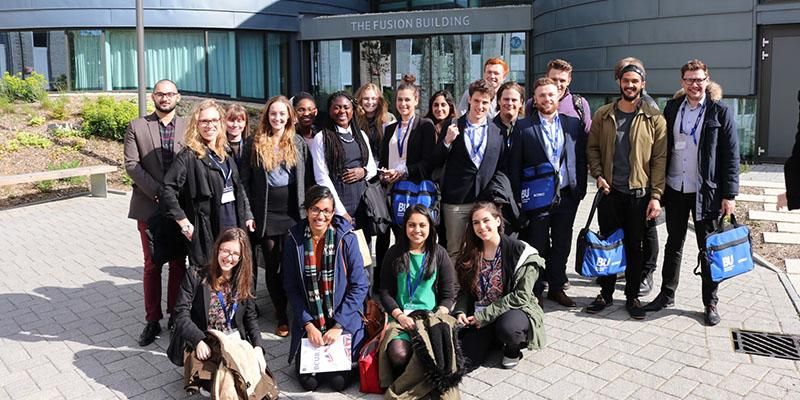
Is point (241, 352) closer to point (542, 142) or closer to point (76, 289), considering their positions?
point (542, 142)

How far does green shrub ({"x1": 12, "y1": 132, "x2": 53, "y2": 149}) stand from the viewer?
1442cm

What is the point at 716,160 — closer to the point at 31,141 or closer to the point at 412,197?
the point at 412,197

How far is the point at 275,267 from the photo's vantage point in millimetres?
5719

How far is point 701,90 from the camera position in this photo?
556 centimetres

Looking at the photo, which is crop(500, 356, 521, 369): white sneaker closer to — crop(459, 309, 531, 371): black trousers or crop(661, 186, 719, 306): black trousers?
crop(459, 309, 531, 371): black trousers

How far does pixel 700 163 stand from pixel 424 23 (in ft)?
47.3

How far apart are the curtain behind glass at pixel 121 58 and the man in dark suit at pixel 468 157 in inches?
711

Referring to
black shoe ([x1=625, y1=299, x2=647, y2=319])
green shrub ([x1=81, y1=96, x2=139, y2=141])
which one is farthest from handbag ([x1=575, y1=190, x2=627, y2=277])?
green shrub ([x1=81, y1=96, x2=139, y2=141])

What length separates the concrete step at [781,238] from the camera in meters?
8.33

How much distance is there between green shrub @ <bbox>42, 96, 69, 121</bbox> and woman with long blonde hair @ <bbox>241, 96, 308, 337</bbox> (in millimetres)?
13552

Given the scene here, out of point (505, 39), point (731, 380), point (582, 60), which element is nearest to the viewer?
point (731, 380)

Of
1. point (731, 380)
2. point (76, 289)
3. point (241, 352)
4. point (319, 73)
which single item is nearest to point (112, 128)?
point (319, 73)

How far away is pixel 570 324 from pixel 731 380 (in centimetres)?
140

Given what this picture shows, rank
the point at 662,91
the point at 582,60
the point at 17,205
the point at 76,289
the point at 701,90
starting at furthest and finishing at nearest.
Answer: the point at 582,60, the point at 662,91, the point at 17,205, the point at 76,289, the point at 701,90
